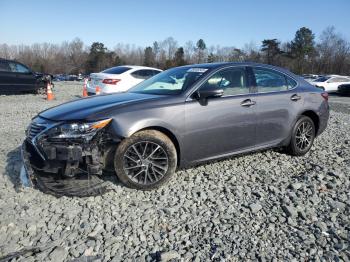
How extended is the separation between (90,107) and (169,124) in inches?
39.3

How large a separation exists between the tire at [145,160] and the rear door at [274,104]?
158 cm

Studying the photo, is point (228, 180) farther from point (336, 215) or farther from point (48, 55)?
point (48, 55)

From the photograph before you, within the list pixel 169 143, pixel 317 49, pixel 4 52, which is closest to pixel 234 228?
pixel 169 143

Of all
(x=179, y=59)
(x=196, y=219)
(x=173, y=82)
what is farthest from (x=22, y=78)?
(x=179, y=59)

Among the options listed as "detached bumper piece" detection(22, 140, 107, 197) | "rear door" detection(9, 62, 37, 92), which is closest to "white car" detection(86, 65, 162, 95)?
"rear door" detection(9, 62, 37, 92)

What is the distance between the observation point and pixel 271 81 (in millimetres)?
5176

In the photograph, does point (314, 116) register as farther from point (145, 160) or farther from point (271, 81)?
point (145, 160)

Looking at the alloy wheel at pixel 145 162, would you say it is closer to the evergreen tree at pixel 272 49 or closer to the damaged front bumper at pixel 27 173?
the damaged front bumper at pixel 27 173

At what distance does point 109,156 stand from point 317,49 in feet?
239

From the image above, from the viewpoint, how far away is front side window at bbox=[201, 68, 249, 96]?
452 cm

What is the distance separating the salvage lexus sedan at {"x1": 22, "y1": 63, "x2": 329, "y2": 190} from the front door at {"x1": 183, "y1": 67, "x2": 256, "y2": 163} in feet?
0.04

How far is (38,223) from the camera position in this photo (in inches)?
128

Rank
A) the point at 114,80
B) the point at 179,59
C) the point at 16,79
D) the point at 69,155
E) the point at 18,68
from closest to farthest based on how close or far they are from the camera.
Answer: the point at 69,155
the point at 114,80
the point at 16,79
the point at 18,68
the point at 179,59

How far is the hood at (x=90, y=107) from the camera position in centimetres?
383
